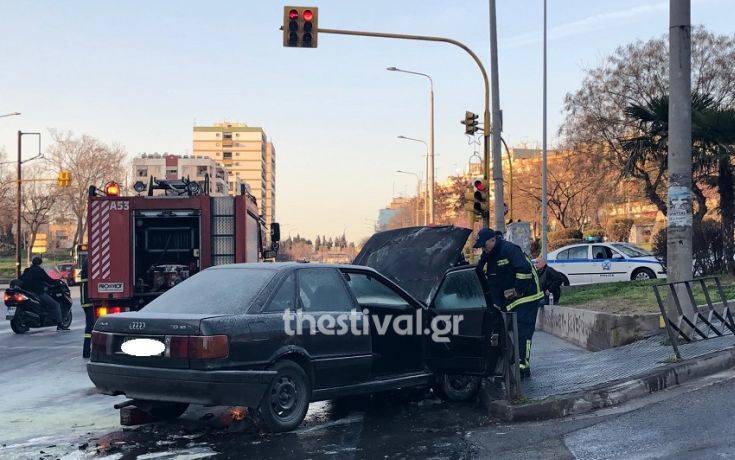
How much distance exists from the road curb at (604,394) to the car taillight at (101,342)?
11.3ft

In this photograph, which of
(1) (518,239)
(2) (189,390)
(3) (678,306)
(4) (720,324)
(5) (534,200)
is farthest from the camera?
(5) (534,200)

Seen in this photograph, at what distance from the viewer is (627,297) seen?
50.4 ft

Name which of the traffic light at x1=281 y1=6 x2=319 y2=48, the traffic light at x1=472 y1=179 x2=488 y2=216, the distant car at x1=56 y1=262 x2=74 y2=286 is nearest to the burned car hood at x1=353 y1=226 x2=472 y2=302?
the traffic light at x1=281 y1=6 x2=319 y2=48

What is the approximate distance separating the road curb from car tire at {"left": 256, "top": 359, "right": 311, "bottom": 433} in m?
1.79

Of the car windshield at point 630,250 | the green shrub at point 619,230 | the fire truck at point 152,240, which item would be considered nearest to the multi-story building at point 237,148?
the green shrub at point 619,230

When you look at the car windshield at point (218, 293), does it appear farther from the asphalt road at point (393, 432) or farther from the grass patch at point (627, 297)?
the grass patch at point (627, 297)

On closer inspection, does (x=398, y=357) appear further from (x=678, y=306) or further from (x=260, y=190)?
(x=260, y=190)

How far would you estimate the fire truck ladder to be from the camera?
13.2 metres

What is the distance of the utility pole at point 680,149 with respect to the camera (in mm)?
10203

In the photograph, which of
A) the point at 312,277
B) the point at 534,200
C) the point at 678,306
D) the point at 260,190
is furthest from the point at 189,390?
the point at 260,190

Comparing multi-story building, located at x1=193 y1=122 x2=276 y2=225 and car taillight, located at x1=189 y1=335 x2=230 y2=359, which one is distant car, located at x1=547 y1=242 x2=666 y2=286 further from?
multi-story building, located at x1=193 y1=122 x2=276 y2=225

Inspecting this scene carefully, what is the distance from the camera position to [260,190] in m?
178

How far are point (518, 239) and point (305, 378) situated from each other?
11.9 m

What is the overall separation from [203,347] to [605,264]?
2153cm
